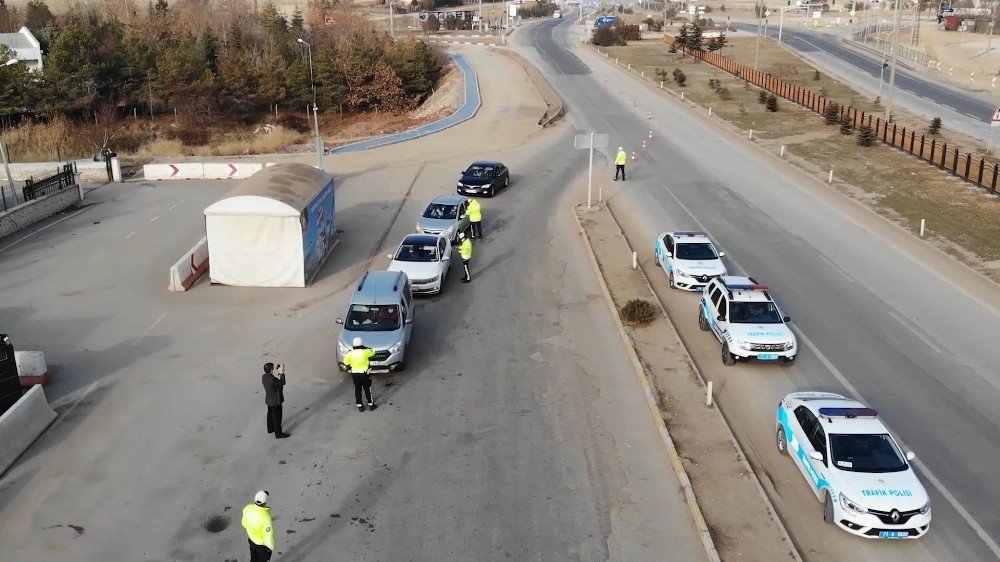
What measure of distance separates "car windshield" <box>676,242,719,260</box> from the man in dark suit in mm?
13101

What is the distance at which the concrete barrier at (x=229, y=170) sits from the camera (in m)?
39.2

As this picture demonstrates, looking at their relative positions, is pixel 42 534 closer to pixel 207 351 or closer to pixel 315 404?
pixel 315 404

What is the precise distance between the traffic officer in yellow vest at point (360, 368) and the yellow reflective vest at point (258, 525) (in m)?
5.35

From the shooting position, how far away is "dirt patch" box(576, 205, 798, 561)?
12.8 meters

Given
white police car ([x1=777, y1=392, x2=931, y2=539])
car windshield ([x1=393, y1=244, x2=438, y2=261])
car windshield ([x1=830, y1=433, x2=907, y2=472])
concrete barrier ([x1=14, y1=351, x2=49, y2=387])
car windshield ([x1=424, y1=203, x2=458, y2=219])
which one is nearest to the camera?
white police car ([x1=777, y1=392, x2=931, y2=539])

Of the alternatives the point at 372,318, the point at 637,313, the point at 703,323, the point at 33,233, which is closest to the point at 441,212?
the point at 637,313

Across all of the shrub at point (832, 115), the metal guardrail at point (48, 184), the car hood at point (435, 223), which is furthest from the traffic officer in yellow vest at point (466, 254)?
the shrub at point (832, 115)

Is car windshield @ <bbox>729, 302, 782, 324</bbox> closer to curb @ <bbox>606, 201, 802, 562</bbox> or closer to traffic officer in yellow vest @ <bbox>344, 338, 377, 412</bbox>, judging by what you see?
curb @ <bbox>606, 201, 802, 562</bbox>

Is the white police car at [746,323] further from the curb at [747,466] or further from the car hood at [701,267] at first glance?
the car hood at [701,267]

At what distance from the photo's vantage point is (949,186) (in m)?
35.5

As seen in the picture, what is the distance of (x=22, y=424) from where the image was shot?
15445 mm

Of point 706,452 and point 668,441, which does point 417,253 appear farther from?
point 706,452

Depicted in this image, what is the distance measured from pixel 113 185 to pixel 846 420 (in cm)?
3457

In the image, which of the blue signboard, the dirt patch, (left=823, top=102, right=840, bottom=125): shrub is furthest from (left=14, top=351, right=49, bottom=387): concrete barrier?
(left=823, top=102, right=840, bottom=125): shrub
